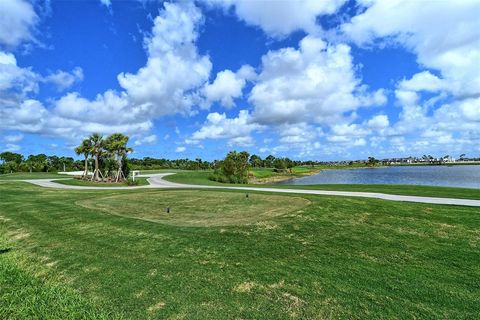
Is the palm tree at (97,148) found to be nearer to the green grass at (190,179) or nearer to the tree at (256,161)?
the green grass at (190,179)

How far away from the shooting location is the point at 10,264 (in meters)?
7.73

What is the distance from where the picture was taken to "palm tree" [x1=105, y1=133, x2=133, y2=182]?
38.6 metres

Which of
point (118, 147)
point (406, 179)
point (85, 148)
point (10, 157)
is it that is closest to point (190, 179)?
point (118, 147)

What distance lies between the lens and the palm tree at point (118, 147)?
38.6m

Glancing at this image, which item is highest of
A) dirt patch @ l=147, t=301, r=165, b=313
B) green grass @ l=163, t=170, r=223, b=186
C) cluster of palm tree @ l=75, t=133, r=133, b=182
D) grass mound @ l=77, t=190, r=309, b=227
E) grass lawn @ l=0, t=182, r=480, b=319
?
cluster of palm tree @ l=75, t=133, r=133, b=182

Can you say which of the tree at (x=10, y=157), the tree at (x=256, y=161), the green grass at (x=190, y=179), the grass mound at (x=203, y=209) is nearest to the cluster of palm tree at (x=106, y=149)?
the green grass at (x=190, y=179)

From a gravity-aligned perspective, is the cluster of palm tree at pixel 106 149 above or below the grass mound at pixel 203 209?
above

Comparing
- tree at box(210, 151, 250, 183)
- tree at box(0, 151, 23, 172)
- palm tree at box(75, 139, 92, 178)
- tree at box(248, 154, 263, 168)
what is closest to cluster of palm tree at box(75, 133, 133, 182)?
palm tree at box(75, 139, 92, 178)

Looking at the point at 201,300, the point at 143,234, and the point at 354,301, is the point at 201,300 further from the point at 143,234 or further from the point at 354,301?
the point at 143,234

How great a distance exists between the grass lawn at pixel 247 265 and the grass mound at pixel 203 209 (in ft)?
0.63

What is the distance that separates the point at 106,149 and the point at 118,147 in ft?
8.50

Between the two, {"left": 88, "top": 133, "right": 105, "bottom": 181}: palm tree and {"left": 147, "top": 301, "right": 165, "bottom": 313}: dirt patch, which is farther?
{"left": 88, "top": 133, "right": 105, "bottom": 181}: palm tree

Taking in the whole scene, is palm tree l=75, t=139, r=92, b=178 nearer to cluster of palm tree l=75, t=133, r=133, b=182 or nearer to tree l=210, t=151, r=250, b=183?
cluster of palm tree l=75, t=133, r=133, b=182

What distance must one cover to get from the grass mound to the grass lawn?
7.6 inches
